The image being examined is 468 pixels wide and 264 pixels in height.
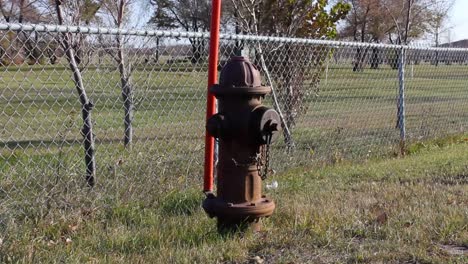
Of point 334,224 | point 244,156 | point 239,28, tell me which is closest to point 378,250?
point 334,224

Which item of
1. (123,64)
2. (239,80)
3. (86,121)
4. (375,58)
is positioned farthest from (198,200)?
(375,58)

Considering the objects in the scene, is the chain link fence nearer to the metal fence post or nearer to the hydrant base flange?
the metal fence post

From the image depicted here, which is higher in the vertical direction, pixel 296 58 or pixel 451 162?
pixel 296 58

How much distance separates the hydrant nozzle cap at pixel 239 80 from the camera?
4.20 metres

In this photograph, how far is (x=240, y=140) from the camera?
4262 millimetres

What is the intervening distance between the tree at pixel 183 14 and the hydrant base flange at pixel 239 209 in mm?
19589

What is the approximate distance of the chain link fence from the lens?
17.1 feet

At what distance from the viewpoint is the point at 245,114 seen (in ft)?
13.8

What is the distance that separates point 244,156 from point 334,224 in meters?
0.95

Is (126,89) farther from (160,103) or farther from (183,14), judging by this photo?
(183,14)

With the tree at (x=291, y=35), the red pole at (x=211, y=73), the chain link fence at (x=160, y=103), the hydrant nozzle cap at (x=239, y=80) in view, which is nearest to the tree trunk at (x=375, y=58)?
the chain link fence at (x=160, y=103)

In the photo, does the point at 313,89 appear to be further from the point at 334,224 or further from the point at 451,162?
the point at 334,224

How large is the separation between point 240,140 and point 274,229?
0.77 metres

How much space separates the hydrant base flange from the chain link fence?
3.76 feet
